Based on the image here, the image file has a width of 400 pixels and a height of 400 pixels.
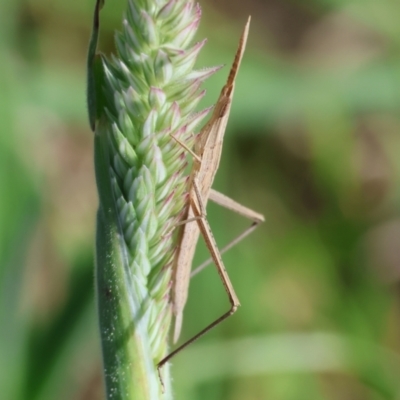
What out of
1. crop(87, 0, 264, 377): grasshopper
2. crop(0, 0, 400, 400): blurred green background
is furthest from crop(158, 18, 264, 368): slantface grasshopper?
crop(0, 0, 400, 400): blurred green background

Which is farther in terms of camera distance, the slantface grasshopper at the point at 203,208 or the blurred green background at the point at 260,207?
the blurred green background at the point at 260,207

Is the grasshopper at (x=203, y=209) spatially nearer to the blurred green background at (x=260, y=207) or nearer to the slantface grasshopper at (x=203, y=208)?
the slantface grasshopper at (x=203, y=208)

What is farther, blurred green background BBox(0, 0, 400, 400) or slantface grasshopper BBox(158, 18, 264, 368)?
blurred green background BBox(0, 0, 400, 400)

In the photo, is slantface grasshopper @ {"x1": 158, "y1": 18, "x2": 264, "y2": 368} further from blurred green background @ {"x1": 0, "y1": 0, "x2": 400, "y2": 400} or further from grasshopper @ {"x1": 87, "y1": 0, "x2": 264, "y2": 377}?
blurred green background @ {"x1": 0, "y1": 0, "x2": 400, "y2": 400}

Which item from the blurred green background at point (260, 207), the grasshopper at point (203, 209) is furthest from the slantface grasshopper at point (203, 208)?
the blurred green background at point (260, 207)

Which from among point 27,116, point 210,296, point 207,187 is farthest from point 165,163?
point 27,116
